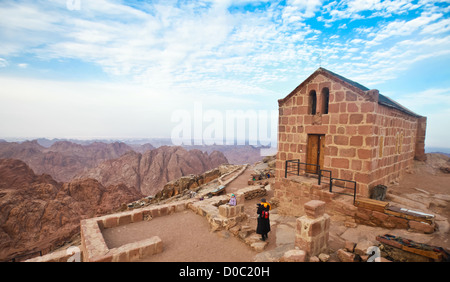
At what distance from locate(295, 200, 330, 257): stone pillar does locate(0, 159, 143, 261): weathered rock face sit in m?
23.2

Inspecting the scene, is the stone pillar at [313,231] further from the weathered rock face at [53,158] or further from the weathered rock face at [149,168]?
the weathered rock face at [53,158]

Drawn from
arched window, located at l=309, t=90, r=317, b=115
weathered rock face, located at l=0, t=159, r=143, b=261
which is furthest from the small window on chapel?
weathered rock face, located at l=0, t=159, r=143, b=261

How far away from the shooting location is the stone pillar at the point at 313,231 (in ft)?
18.8

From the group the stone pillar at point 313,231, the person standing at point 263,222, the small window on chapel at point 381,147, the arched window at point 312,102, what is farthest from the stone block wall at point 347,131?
the person standing at point 263,222

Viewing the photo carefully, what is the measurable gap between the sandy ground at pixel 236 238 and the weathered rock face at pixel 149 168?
1776 inches

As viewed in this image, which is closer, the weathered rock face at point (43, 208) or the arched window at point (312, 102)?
the arched window at point (312, 102)

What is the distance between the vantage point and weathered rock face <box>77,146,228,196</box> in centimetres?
5384

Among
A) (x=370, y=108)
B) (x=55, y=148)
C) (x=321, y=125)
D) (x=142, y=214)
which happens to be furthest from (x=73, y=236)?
(x=55, y=148)

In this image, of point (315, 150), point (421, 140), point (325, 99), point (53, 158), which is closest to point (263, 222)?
point (315, 150)

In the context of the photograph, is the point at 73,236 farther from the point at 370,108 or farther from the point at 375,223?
the point at 370,108

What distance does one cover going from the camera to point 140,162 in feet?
191

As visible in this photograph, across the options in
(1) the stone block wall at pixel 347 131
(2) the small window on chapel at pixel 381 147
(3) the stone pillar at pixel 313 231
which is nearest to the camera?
(3) the stone pillar at pixel 313 231

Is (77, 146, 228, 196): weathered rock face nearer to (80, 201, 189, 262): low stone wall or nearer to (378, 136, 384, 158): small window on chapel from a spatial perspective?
(80, 201, 189, 262): low stone wall
